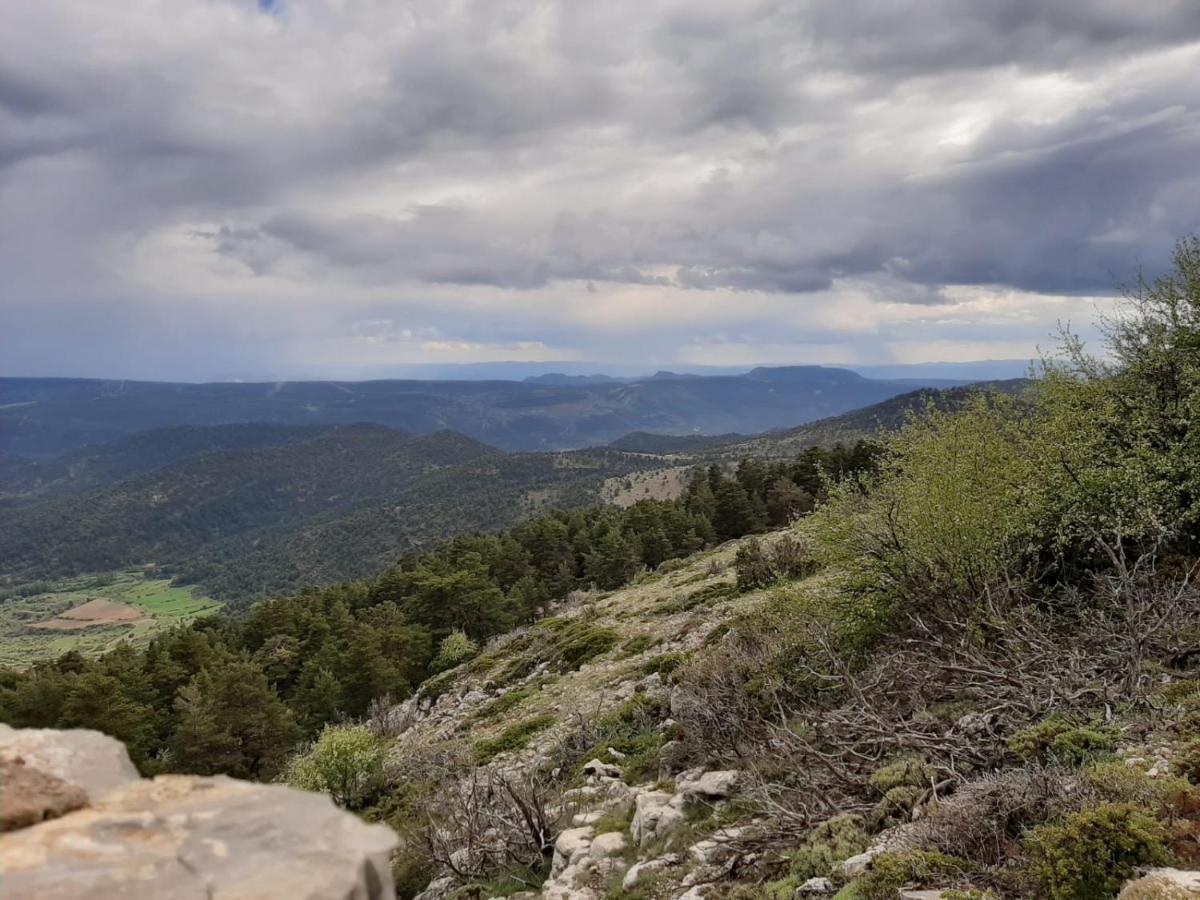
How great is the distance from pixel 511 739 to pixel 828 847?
18.2m

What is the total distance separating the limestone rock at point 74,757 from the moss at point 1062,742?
10.6 meters

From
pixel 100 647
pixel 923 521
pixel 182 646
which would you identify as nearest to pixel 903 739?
pixel 923 521

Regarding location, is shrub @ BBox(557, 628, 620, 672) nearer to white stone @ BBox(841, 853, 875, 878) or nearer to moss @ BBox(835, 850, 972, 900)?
white stone @ BBox(841, 853, 875, 878)

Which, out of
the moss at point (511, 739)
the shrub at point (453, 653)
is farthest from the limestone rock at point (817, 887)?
the shrub at point (453, 653)

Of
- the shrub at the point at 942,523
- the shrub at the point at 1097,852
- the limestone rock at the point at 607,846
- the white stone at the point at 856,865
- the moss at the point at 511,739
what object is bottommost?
the moss at the point at 511,739

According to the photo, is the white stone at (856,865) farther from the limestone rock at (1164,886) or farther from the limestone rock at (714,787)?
the limestone rock at (714,787)

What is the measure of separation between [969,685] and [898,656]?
9.58ft

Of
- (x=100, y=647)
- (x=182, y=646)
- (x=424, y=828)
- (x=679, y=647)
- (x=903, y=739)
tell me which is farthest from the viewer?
(x=100, y=647)

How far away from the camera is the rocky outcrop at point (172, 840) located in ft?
9.78

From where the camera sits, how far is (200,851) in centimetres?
324

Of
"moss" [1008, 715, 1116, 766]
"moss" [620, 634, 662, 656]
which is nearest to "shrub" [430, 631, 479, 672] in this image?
"moss" [620, 634, 662, 656]

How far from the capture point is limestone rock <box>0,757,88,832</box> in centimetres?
331

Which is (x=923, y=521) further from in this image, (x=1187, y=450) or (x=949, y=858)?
(x=949, y=858)

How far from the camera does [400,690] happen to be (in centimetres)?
5303
